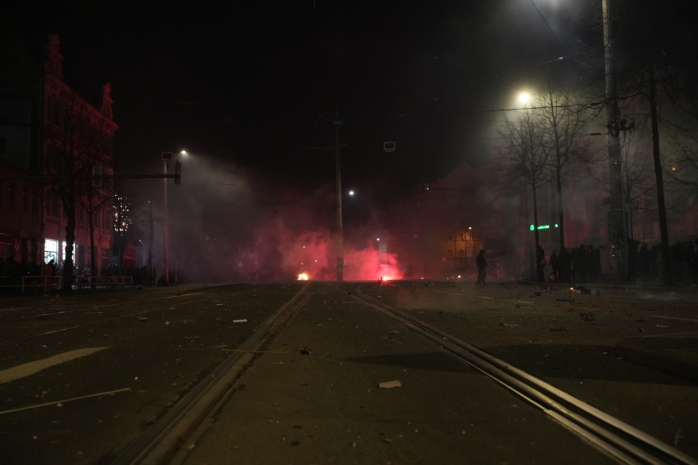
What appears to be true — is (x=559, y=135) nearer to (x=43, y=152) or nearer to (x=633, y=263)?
(x=633, y=263)

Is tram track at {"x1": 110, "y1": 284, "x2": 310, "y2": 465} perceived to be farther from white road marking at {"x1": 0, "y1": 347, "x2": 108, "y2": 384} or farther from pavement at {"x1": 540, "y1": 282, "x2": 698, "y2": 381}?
pavement at {"x1": 540, "y1": 282, "x2": 698, "y2": 381}

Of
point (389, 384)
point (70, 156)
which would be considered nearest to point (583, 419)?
point (389, 384)

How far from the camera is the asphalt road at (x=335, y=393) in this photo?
150 inches

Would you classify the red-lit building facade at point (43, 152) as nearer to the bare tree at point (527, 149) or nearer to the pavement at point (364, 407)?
the bare tree at point (527, 149)

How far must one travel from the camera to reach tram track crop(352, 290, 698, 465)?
3594 millimetres

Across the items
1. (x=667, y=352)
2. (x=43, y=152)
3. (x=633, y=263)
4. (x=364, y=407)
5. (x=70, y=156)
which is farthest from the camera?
(x=43, y=152)

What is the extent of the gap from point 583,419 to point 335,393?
7.45 ft

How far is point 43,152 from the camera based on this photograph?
35188 mm

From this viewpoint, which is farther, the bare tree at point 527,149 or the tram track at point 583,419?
the bare tree at point 527,149

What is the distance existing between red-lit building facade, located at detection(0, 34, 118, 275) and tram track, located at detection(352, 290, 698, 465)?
29.8 meters

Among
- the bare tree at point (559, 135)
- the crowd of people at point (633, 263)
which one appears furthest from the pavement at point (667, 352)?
the bare tree at point (559, 135)

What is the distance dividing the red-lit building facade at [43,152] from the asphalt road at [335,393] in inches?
914

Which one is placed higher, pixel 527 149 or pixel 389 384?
pixel 527 149

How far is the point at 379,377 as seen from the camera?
603 centimetres
